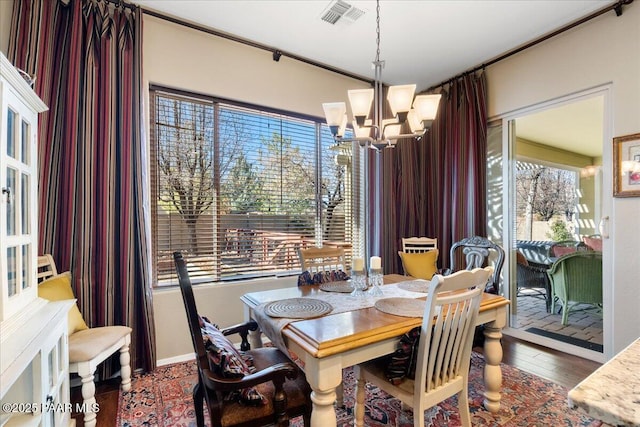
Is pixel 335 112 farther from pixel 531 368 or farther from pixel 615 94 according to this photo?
pixel 531 368

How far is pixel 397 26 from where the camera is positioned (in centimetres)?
267

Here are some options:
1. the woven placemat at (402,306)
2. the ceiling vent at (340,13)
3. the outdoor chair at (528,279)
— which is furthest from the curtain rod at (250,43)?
the outdoor chair at (528,279)

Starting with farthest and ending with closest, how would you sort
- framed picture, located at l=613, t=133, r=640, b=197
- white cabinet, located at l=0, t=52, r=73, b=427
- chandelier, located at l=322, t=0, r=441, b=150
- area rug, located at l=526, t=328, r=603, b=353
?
area rug, located at l=526, t=328, r=603, b=353 < framed picture, located at l=613, t=133, r=640, b=197 < chandelier, located at l=322, t=0, r=441, b=150 < white cabinet, located at l=0, t=52, r=73, b=427

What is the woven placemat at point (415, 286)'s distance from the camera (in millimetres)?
2124

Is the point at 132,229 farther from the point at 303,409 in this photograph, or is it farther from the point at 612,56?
the point at 612,56

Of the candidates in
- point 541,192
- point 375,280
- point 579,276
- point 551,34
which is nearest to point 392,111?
point 375,280

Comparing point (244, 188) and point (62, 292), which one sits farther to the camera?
point (244, 188)

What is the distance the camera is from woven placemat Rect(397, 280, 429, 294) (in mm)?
2124

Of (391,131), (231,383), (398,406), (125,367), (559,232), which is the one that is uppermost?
(391,131)

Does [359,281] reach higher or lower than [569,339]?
higher

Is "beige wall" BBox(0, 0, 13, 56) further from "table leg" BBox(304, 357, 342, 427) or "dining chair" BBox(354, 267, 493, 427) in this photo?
"dining chair" BBox(354, 267, 493, 427)

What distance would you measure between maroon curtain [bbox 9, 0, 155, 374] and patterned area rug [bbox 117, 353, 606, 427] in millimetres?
341

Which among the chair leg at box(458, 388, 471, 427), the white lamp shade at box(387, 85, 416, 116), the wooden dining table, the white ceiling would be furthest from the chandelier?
the chair leg at box(458, 388, 471, 427)

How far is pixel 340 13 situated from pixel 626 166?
2526 mm
